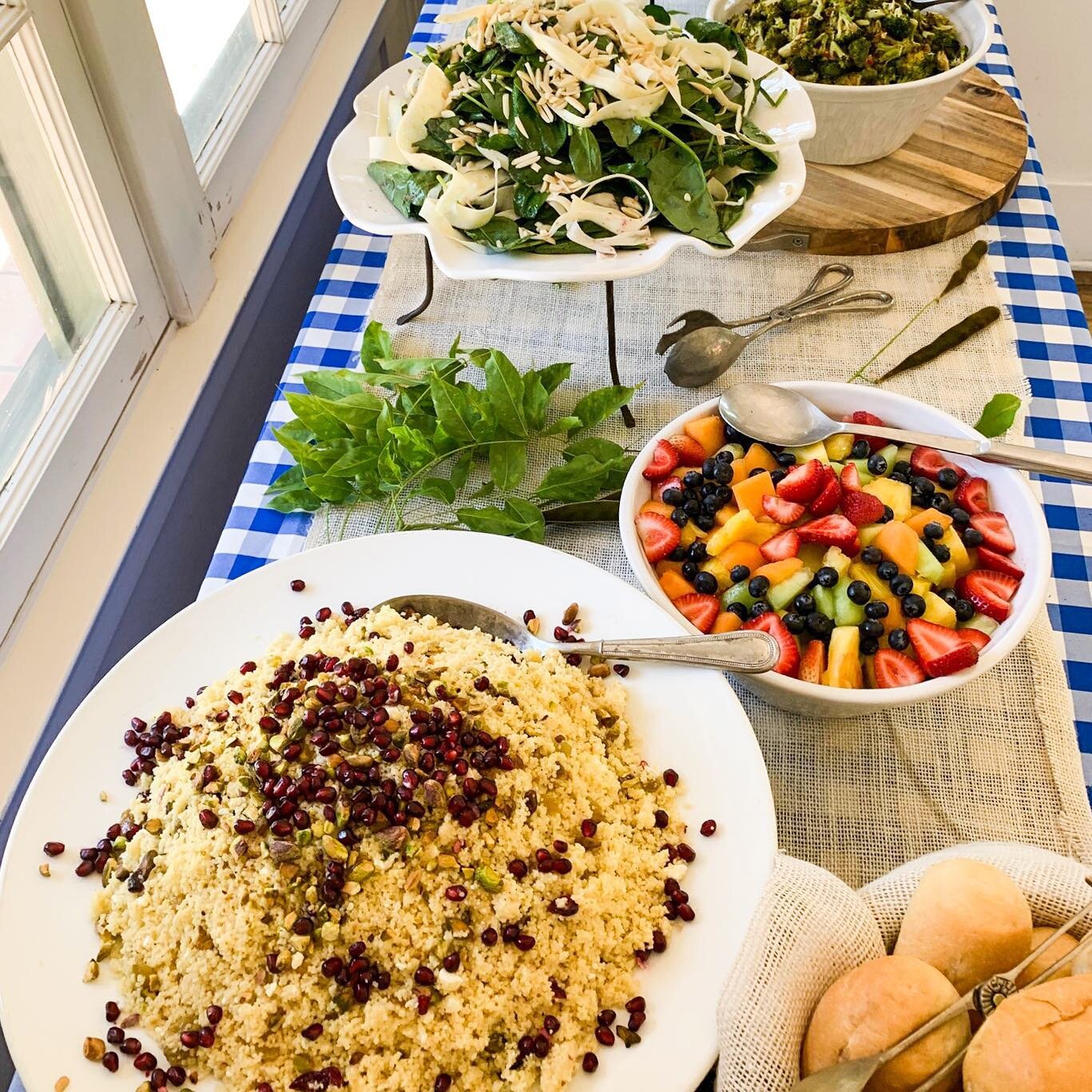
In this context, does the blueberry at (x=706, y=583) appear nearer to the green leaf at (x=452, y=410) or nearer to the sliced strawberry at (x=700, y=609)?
the sliced strawberry at (x=700, y=609)

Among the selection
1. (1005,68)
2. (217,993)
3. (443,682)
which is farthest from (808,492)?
(1005,68)

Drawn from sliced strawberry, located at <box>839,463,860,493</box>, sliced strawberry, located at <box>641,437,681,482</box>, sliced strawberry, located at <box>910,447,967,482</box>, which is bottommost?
sliced strawberry, located at <box>910,447,967,482</box>

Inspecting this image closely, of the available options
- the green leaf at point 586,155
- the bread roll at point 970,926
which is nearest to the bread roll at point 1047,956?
the bread roll at point 970,926

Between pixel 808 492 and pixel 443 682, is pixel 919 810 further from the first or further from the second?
pixel 443 682

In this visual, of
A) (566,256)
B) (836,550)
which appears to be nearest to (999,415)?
(836,550)

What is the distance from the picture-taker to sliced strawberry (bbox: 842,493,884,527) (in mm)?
997

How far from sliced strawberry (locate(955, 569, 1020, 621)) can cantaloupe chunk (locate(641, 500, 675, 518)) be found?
312mm

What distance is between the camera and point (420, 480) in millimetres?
1188

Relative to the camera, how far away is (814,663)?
92 centimetres

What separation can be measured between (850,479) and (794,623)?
0.20 meters

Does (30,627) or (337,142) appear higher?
(337,142)

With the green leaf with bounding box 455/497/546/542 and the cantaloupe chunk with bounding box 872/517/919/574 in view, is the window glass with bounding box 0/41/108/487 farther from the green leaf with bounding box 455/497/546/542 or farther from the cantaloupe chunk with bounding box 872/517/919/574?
the cantaloupe chunk with bounding box 872/517/919/574

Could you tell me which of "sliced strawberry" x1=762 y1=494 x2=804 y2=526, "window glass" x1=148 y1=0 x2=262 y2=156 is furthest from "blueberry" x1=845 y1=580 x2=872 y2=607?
"window glass" x1=148 y1=0 x2=262 y2=156

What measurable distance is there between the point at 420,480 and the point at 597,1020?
0.67m
